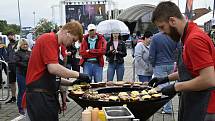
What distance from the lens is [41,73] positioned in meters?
3.56

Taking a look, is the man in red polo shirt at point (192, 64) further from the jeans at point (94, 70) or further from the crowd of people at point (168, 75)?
the jeans at point (94, 70)

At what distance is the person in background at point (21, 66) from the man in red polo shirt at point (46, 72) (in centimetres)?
342

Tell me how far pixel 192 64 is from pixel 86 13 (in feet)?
123

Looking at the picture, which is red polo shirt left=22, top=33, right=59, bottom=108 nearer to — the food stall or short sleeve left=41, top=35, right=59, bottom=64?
short sleeve left=41, top=35, right=59, bottom=64

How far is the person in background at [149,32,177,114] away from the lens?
689 cm

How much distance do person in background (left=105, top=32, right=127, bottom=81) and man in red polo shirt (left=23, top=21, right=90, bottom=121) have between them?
185 inches

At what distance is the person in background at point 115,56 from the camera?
8406 mm

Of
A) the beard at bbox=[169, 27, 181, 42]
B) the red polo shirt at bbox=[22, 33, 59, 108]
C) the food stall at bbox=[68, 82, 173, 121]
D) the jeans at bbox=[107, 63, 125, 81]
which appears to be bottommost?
the jeans at bbox=[107, 63, 125, 81]

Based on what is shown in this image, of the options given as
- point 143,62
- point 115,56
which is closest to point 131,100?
point 143,62

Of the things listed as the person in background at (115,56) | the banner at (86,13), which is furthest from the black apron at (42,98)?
the banner at (86,13)

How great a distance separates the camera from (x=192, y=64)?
2.66m

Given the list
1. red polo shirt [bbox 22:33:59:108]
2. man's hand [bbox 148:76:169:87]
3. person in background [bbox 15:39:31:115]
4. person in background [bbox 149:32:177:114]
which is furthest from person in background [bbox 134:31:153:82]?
red polo shirt [bbox 22:33:59:108]

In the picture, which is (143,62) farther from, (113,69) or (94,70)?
(94,70)

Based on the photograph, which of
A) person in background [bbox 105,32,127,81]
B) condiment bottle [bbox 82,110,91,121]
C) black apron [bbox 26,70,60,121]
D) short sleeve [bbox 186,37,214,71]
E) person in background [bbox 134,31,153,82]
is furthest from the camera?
person in background [bbox 105,32,127,81]
